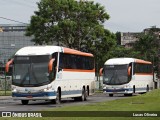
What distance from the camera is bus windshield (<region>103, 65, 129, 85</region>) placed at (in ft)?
145

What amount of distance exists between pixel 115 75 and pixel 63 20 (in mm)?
15590

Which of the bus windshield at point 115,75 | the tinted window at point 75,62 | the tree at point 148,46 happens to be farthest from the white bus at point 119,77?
the tree at point 148,46

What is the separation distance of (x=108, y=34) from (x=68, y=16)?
609cm

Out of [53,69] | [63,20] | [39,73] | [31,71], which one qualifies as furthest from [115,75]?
[31,71]

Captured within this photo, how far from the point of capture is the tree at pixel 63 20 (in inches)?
2298

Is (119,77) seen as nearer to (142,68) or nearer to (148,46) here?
(142,68)

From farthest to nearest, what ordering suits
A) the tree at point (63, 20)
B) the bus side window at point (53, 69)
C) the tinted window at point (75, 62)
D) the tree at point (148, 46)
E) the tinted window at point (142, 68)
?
the tree at point (148, 46)
the tree at point (63, 20)
the tinted window at point (142, 68)
the tinted window at point (75, 62)
the bus side window at point (53, 69)

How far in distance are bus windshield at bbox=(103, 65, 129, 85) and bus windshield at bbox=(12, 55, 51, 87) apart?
17.6 metres

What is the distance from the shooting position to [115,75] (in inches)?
1734

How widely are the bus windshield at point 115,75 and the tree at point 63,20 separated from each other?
14.2 m

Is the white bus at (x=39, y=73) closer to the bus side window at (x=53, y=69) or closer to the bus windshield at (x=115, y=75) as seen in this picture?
the bus side window at (x=53, y=69)

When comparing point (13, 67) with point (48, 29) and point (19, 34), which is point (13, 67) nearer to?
point (48, 29)

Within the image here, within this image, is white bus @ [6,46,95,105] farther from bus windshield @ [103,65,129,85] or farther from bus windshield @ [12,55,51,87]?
bus windshield @ [103,65,129,85]

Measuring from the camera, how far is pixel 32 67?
27.1 metres
